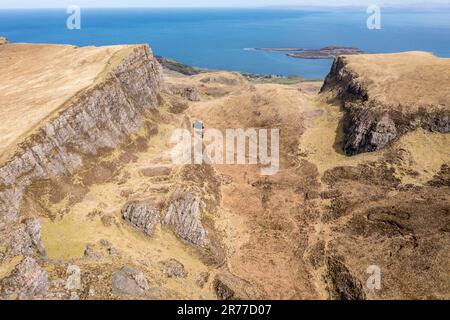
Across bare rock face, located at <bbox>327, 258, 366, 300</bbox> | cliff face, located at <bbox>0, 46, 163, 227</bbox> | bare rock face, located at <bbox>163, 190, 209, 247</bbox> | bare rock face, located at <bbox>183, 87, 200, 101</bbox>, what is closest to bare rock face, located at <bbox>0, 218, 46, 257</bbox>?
cliff face, located at <bbox>0, 46, 163, 227</bbox>

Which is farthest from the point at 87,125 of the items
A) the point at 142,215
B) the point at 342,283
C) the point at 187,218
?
the point at 342,283

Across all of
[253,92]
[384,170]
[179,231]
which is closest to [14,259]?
[179,231]

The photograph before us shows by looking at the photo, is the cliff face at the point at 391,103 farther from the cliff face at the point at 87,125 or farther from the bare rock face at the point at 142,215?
the cliff face at the point at 87,125

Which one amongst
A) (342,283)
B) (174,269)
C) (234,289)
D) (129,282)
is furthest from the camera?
(174,269)

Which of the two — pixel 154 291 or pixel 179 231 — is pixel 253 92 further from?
pixel 154 291

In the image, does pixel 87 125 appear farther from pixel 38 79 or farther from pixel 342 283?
pixel 342 283

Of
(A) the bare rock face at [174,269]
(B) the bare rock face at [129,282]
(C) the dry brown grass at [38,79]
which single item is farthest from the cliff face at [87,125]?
(A) the bare rock face at [174,269]

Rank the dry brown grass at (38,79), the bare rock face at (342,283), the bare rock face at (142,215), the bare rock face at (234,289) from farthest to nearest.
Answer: the dry brown grass at (38,79) → the bare rock face at (142,215) → the bare rock face at (234,289) → the bare rock face at (342,283)
